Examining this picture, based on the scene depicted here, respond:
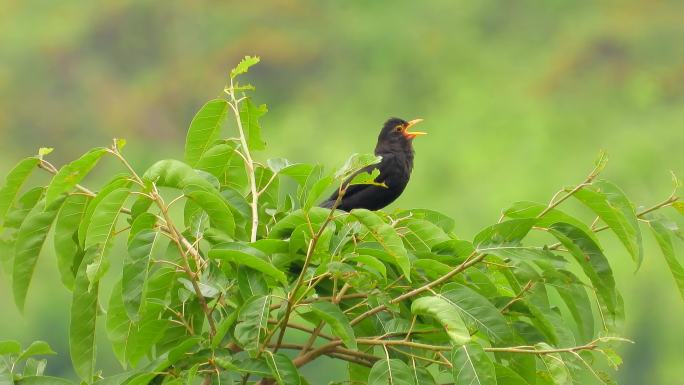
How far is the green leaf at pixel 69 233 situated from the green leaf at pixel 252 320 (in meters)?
0.80

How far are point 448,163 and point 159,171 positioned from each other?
45.0 meters

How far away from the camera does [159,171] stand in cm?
326

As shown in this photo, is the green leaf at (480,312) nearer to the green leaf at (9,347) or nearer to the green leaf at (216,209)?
the green leaf at (216,209)

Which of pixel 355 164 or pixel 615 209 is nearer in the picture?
pixel 355 164

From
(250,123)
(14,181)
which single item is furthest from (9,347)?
(250,123)

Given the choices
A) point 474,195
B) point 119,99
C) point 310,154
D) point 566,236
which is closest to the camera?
point 566,236

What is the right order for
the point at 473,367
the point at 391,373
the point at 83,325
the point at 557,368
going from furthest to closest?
1. the point at 83,325
2. the point at 557,368
3. the point at 391,373
4. the point at 473,367

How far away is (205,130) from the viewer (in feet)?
12.9

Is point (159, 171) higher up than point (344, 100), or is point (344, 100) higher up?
point (159, 171)

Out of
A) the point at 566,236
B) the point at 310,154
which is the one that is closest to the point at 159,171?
the point at 566,236

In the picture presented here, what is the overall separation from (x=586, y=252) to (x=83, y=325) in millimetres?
1430

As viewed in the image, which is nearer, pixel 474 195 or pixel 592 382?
pixel 592 382

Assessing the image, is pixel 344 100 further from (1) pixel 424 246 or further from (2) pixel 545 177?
(1) pixel 424 246

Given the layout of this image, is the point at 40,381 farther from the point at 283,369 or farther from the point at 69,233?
the point at 283,369
